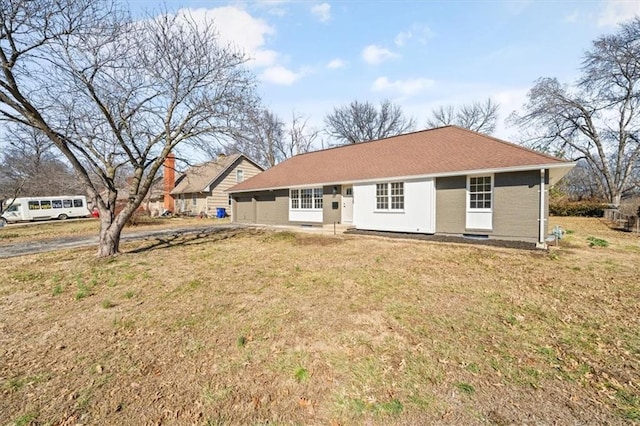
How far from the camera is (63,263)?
8227 millimetres

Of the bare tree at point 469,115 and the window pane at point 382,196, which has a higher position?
the bare tree at point 469,115

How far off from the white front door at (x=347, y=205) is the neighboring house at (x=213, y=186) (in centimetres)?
1473

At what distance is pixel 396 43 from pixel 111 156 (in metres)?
12.1

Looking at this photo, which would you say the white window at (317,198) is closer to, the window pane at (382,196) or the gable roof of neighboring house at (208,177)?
the window pane at (382,196)

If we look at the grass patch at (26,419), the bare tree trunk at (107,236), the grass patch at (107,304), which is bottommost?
the grass patch at (26,419)

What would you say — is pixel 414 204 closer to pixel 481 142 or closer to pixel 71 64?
pixel 481 142

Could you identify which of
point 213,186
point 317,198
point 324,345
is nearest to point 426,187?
point 317,198

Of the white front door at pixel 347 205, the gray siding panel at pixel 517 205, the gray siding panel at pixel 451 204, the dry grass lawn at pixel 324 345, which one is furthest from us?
the white front door at pixel 347 205

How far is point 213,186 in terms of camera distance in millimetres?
26719

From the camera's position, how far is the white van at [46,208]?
28.2 metres

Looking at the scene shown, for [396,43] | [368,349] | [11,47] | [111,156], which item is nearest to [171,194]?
[111,156]

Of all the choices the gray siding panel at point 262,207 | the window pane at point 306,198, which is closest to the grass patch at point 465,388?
the window pane at point 306,198

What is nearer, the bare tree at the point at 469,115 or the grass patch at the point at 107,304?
the grass patch at the point at 107,304

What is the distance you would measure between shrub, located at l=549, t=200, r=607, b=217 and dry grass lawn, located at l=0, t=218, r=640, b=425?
19.3 m
